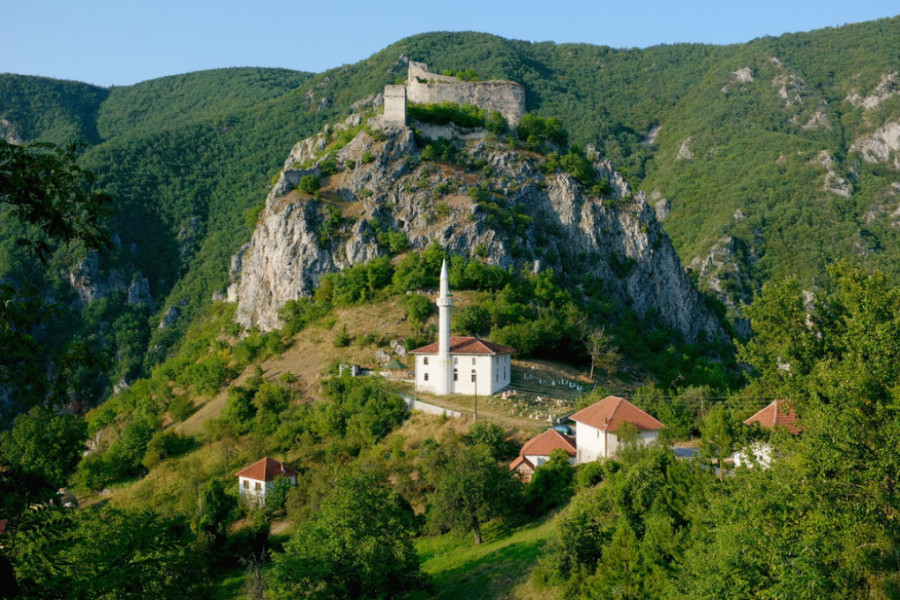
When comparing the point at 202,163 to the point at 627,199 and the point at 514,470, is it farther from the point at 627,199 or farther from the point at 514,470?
the point at 514,470

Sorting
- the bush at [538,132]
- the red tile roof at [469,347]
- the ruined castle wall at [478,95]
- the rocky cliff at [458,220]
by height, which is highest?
Answer: the ruined castle wall at [478,95]

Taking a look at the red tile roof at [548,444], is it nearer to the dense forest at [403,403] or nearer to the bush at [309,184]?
the dense forest at [403,403]

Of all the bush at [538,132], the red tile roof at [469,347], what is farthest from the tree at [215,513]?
the bush at [538,132]

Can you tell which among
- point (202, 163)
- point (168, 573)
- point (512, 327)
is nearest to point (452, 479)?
point (168, 573)

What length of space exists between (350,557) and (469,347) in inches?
967

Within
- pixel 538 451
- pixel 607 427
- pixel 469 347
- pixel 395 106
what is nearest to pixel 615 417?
pixel 607 427

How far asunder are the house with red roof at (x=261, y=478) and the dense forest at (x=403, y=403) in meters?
0.79

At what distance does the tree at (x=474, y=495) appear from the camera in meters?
34.9

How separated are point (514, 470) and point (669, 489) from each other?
16.3 meters

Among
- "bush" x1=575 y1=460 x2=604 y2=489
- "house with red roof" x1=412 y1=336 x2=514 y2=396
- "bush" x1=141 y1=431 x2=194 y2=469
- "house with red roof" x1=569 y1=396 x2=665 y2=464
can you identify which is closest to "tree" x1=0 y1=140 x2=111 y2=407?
"bush" x1=575 y1=460 x2=604 y2=489

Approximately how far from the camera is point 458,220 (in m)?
68.4

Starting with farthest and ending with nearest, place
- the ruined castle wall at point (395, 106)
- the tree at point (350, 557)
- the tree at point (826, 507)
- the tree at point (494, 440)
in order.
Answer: the ruined castle wall at point (395, 106) → the tree at point (494, 440) → the tree at point (350, 557) → the tree at point (826, 507)

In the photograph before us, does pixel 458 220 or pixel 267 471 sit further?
pixel 458 220

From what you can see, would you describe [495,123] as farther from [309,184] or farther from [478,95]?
[309,184]
